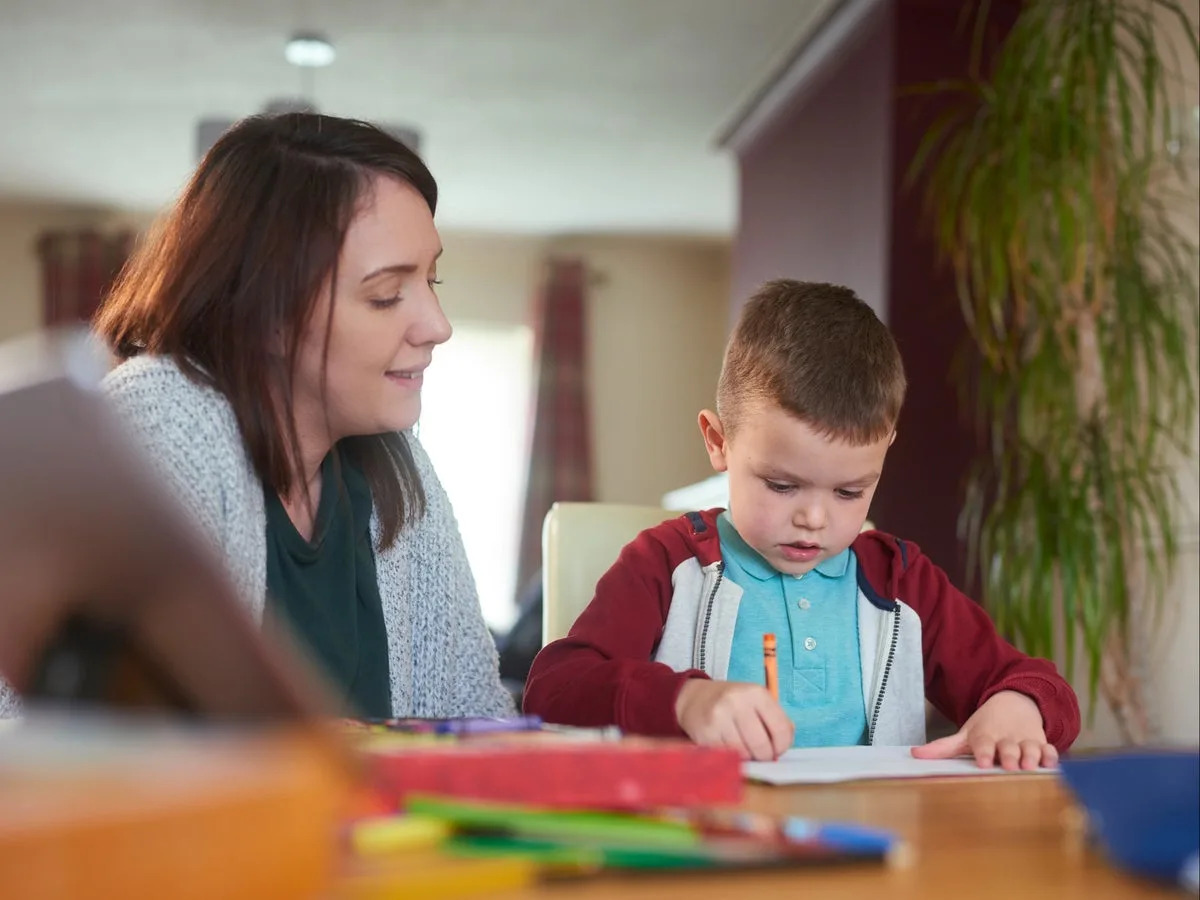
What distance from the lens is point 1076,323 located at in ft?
9.69

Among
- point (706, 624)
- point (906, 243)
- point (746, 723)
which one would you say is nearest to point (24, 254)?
point (906, 243)

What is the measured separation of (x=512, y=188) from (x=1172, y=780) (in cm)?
696

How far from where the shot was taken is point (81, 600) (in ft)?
1.43

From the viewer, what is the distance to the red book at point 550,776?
56 centimetres

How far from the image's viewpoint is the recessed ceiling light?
5.00m

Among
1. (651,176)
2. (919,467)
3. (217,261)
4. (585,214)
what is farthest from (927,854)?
(585,214)

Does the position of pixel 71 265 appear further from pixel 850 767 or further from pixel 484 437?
pixel 850 767

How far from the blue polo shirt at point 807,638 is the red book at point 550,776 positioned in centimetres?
82

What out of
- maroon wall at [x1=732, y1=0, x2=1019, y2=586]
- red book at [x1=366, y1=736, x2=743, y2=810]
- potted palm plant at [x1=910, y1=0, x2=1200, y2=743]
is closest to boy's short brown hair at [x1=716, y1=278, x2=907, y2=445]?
red book at [x1=366, y1=736, x2=743, y2=810]

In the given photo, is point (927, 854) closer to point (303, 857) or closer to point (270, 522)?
point (303, 857)

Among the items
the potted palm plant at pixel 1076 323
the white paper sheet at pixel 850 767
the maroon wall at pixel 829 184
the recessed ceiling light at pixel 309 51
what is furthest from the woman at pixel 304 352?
the recessed ceiling light at pixel 309 51

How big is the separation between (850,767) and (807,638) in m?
0.52

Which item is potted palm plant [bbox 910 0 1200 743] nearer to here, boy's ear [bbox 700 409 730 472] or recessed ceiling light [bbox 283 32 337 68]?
boy's ear [bbox 700 409 730 472]

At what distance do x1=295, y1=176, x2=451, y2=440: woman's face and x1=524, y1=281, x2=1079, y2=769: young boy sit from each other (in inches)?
11.3
